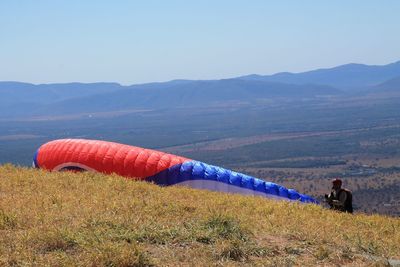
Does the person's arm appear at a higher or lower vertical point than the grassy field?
lower

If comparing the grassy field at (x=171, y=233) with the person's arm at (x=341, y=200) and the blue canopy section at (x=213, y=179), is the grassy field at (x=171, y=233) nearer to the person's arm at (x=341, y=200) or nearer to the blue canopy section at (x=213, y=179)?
the person's arm at (x=341, y=200)

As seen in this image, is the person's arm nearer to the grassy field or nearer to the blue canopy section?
the grassy field

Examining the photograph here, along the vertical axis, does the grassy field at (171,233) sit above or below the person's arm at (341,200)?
above

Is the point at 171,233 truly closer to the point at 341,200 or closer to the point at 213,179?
the point at 341,200

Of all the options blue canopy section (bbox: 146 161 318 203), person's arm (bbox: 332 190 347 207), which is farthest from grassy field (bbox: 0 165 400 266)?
blue canopy section (bbox: 146 161 318 203)

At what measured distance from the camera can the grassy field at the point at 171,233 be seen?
8.80 meters

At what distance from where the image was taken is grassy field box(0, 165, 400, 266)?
880cm

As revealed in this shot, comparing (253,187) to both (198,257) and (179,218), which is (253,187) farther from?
(198,257)

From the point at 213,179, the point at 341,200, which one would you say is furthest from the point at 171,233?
the point at 213,179

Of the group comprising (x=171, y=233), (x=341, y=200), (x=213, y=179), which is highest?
(x=171, y=233)

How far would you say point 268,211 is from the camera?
14.5 metres

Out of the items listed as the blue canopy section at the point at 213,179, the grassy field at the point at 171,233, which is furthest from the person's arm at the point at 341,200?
the blue canopy section at the point at 213,179

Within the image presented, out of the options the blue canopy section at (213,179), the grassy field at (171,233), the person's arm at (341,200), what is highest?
the grassy field at (171,233)

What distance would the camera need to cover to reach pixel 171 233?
33.4ft
